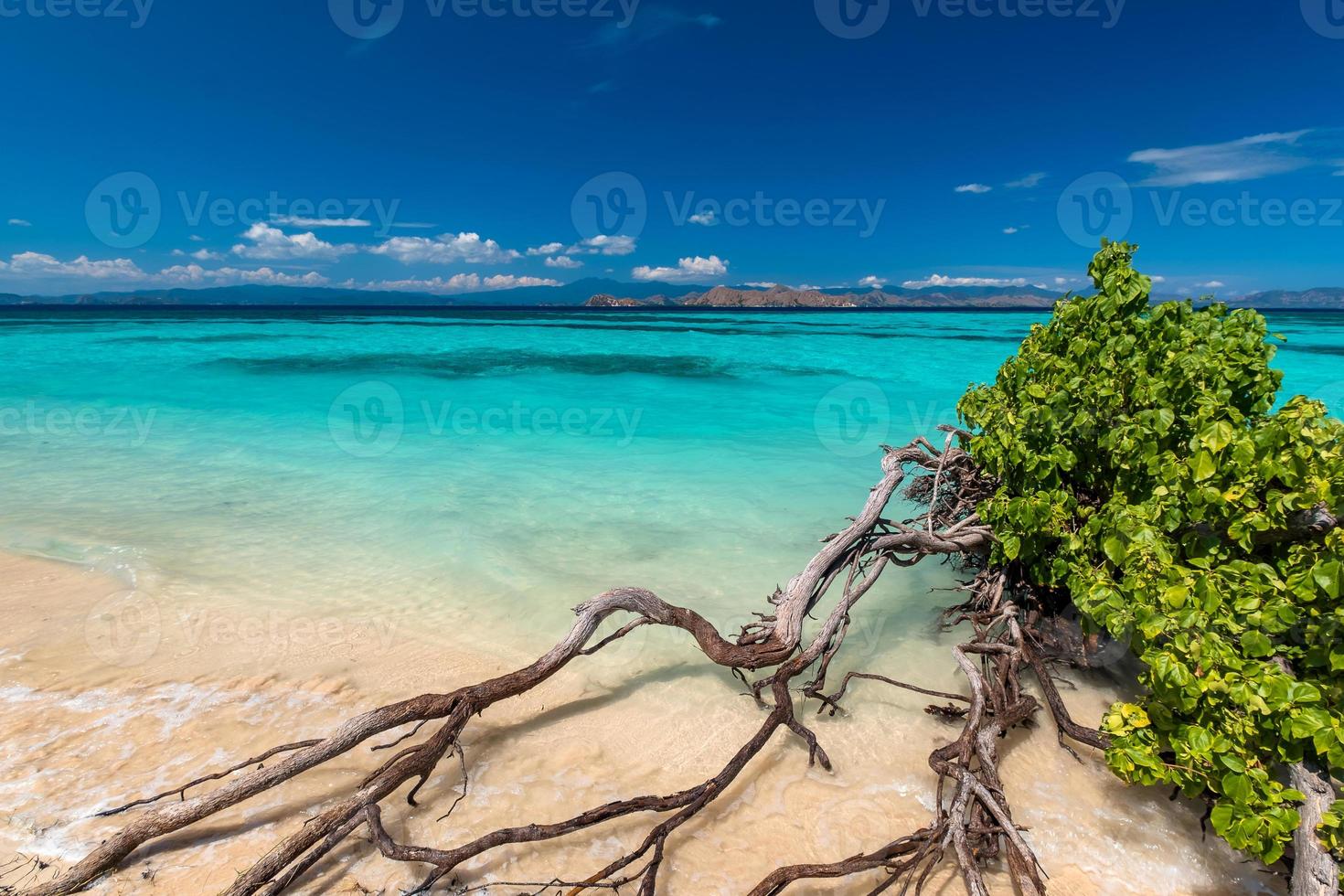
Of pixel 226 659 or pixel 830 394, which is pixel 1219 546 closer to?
pixel 226 659

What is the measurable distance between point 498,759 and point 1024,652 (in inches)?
134

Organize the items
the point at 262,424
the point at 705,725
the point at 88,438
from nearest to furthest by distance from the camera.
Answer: the point at 705,725, the point at 88,438, the point at 262,424

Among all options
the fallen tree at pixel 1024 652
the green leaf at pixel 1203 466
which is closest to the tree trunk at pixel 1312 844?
the fallen tree at pixel 1024 652

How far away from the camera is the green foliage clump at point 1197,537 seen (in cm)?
243

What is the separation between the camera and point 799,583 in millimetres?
4309

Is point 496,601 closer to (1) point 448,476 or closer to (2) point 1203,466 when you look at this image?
(1) point 448,476

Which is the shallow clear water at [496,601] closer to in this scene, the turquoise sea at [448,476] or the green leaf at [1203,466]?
the turquoise sea at [448,476]

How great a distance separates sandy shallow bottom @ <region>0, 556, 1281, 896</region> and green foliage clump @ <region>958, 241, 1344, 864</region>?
70cm

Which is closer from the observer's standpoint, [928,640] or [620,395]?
Result: [928,640]

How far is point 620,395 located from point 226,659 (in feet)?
49.4

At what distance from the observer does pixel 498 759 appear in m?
3.69

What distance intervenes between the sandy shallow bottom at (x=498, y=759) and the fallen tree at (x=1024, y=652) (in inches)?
5.2

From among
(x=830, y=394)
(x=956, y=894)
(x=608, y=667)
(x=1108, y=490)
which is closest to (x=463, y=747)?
(x=608, y=667)

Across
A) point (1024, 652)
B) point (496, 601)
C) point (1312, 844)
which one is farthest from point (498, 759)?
point (1312, 844)
